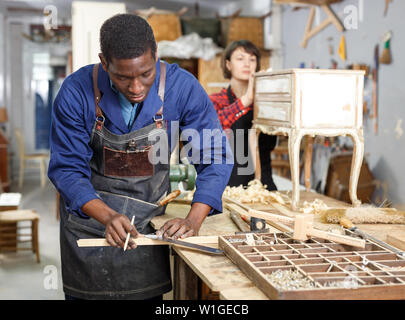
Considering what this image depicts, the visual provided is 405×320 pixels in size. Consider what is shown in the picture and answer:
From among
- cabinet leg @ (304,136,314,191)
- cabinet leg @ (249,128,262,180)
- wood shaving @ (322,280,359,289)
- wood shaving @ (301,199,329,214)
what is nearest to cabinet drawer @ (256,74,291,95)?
cabinet leg @ (249,128,262,180)

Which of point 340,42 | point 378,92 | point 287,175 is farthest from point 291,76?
point 287,175

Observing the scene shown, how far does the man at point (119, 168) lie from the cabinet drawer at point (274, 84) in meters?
0.70

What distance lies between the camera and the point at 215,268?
5.24 feet

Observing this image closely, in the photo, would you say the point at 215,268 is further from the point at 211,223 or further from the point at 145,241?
the point at 211,223

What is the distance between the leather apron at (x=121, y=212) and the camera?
2.10 metres

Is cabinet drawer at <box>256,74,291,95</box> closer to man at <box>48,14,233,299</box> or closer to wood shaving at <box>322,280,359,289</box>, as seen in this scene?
man at <box>48,14,233,299</box>

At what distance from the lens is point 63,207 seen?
87.5 inches

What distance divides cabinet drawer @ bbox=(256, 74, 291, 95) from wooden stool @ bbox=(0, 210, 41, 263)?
11.6 ft

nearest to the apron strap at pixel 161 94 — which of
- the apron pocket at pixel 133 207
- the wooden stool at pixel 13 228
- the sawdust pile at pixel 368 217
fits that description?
the apron pocket at pixel 133 207

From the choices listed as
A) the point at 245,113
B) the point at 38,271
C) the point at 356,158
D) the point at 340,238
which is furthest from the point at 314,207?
the point at 38,271

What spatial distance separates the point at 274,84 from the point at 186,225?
1314mm

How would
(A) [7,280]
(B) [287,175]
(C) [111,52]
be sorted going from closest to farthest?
(C) [111,52]
(A) [7,280]
(B) [287,175]
